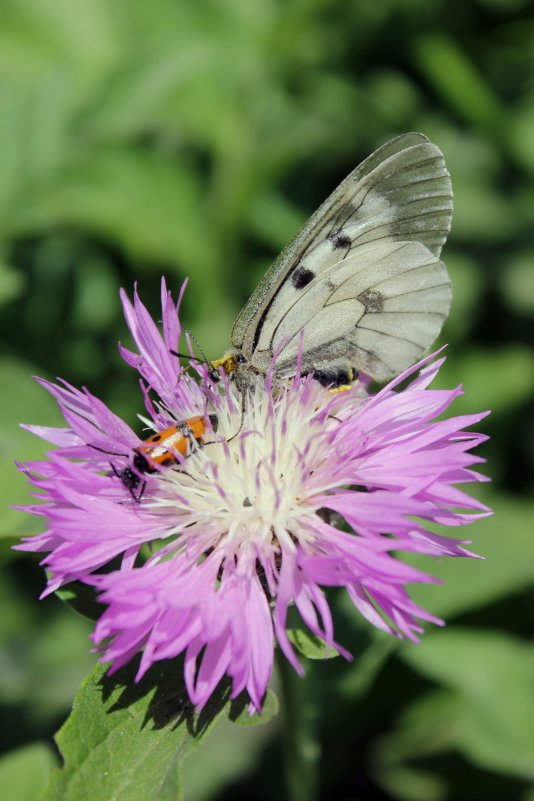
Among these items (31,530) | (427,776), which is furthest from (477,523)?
(31,530)

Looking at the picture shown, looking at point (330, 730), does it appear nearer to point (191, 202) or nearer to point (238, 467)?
point (238, 467)

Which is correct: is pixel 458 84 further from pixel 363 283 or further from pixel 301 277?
pixel 301 277

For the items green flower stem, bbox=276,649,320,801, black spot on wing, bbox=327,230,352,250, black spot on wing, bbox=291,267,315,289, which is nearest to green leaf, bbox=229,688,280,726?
green flower stem, bbox=276,649,320,801

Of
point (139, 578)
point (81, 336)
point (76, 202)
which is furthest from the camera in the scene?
point (81, 336)

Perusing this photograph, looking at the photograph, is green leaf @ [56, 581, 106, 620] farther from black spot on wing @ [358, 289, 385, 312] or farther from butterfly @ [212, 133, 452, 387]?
black spot on wing @ [358, 289, 385, 312]

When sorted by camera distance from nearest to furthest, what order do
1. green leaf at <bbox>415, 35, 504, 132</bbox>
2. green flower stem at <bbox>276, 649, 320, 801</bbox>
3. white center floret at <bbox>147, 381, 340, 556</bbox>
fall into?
white center floret at <bbox>147, 381, 340, 556</bbox> < green flower stem at <bbox>276, 649, 320, 801</bbox> < green leaf at <bbox>415, 35, 504, 132</bbox>

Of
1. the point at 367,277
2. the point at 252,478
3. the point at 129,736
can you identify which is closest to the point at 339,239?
the point at 367,277
